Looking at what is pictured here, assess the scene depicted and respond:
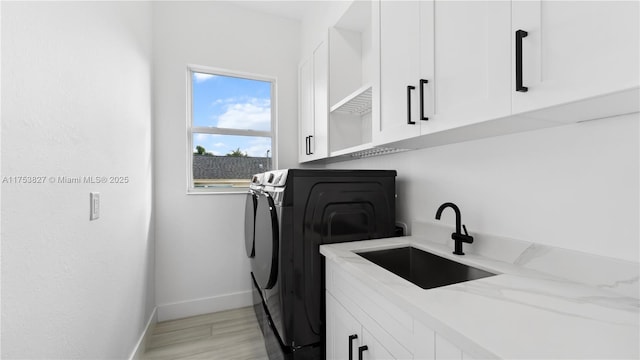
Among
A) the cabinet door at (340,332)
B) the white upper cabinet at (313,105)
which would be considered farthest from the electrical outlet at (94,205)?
the white upper cabinet at (313,105)

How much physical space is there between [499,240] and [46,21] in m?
1.80

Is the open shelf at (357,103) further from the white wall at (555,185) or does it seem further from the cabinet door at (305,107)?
the white wall at (555,185)

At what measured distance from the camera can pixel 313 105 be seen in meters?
2.38

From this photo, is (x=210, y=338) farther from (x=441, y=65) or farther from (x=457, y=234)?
(x=441, y=65)

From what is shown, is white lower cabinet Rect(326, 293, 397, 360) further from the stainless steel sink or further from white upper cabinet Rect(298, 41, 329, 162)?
white upper cabinet Rect(298, 41, 329, 162)

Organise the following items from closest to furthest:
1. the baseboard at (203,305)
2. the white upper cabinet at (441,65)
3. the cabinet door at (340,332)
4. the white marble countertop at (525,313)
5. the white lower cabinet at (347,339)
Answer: the white marble countertop at (525,313) → the white upper cabinet at (441,65) → the white lower cabinet at (347,339) → the cabinet door at (340,332) → the baseboard at (203,305)

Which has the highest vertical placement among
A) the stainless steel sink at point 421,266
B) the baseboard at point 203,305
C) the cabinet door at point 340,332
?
the stainless steel sink at point 421,266

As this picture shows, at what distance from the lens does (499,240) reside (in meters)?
1.17

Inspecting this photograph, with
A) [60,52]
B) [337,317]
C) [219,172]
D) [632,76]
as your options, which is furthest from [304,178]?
[219,172]

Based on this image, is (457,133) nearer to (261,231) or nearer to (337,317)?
(337,317)

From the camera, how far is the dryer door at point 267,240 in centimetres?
148

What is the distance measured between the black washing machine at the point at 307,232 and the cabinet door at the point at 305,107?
1004mm

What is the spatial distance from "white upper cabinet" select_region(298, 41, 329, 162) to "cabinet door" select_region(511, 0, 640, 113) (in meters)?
1.44

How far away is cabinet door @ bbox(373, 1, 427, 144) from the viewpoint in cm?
117
